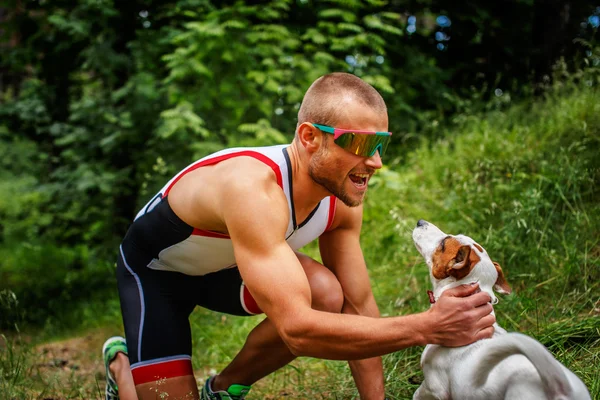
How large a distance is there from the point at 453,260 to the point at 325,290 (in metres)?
0.71

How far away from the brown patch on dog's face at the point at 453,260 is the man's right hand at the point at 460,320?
14 centimetres

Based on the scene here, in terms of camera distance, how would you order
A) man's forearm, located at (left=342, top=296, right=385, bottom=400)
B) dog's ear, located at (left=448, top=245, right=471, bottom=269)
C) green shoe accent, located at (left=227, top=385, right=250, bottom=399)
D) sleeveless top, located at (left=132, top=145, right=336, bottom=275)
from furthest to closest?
1. green shoe accent, located at (left=227, top=385, right=250, bottom=399)
2. man's forearm, located at (left=342, top=296, right=385, bottom=400)
3. sleeveless top, located at (left=132, top=145, right=336, bottom=275)
4. dog's ear, located at (left=448, top=245, right=471, bottom=269)

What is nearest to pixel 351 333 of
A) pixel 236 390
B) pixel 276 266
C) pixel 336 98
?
pixel 276 266

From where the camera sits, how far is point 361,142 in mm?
2354

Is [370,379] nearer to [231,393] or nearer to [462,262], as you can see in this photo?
[231,393]

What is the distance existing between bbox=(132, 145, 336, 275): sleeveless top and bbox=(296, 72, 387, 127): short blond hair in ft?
0.78

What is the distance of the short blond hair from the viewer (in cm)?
237

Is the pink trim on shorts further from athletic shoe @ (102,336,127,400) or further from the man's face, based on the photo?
the man's face

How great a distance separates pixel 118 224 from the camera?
706cm

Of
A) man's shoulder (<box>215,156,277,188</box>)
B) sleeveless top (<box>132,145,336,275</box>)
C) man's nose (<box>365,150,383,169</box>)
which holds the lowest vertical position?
sleeveless top (<box>132,145,336,275</box>)

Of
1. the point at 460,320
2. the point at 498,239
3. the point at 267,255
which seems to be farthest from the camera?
the point at 498,239

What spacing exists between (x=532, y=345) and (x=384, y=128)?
1.05 metres

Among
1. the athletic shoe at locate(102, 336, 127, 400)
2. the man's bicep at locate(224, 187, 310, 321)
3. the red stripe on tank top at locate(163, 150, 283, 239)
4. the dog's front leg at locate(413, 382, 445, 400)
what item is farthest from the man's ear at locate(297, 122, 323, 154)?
the athletic shoe at locate(102, 336, 127, 400)

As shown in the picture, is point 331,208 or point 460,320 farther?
point 331,208
